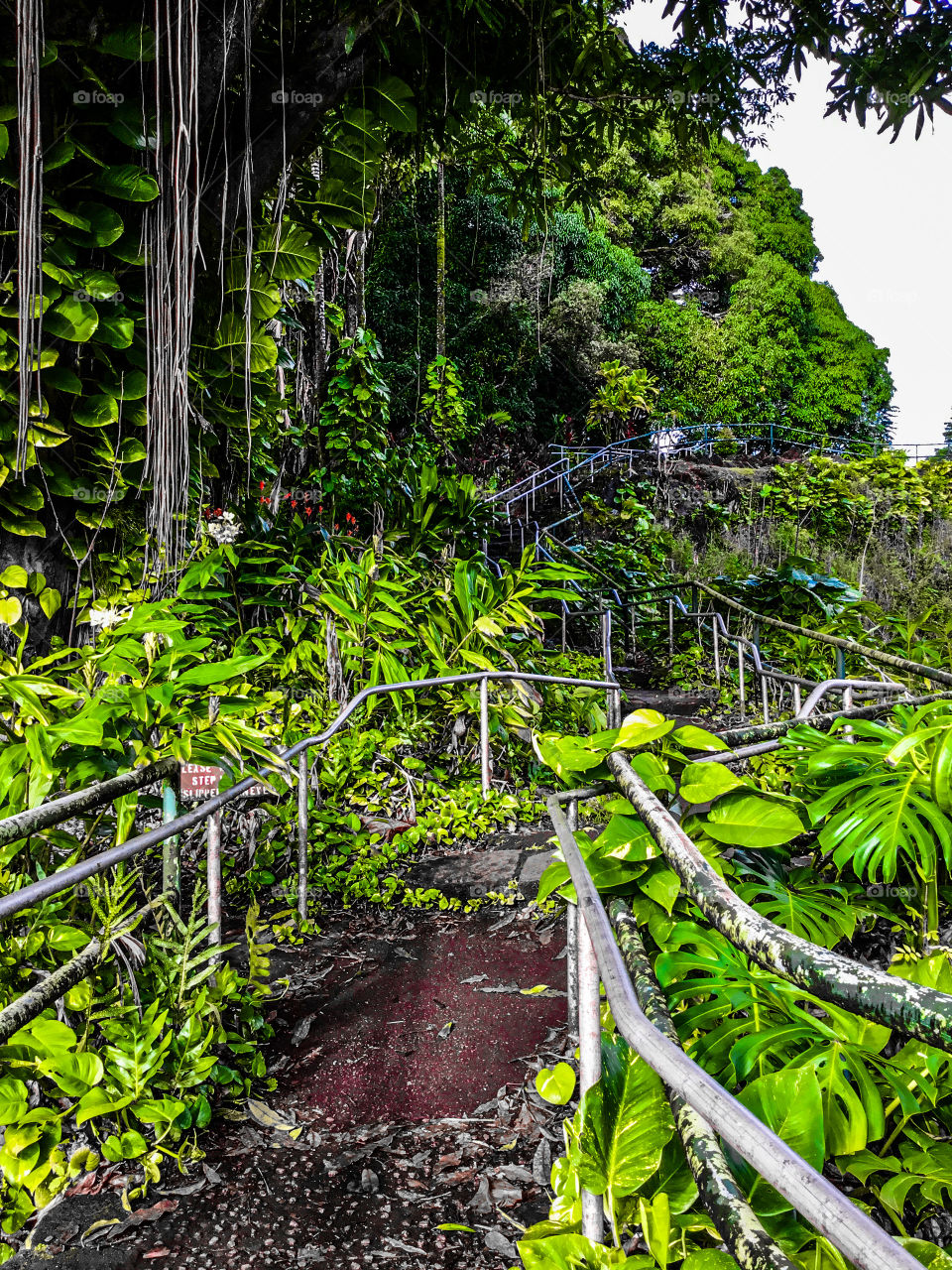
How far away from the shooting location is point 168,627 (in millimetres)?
1625

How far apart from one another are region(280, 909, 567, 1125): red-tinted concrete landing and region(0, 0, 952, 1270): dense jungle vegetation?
0.68 ft

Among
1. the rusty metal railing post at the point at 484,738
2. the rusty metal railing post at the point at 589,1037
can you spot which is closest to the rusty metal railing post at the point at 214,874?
the rusty metal railing post at the point at 589,1037

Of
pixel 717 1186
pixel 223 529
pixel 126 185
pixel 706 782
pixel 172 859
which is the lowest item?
pixel 172 859

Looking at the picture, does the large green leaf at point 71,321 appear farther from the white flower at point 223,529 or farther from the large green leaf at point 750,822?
the large green leaf at point 750,822

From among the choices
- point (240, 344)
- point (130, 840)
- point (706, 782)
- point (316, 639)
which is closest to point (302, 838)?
point (130, 840)

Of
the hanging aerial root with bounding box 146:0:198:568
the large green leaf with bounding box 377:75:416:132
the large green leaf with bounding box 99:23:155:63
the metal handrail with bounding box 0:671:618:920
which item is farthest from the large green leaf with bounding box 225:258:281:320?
the metal handrail with bounding box 0:671:618:920

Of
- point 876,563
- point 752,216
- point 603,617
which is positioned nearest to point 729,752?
point 603,617

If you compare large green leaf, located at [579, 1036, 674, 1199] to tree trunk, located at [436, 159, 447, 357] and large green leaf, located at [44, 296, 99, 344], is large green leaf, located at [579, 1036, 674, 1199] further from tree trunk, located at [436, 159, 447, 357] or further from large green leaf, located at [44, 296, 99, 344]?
tree trunk, located at [436, 159, 447, 357]

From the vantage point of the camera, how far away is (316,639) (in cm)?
407

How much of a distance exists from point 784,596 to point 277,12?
6.35 metres

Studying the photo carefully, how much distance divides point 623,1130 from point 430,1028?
1.49 metres

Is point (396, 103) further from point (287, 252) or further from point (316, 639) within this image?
point (316, 639)

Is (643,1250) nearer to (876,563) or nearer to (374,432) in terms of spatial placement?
(374,432)

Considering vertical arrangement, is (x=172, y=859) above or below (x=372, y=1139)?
above
